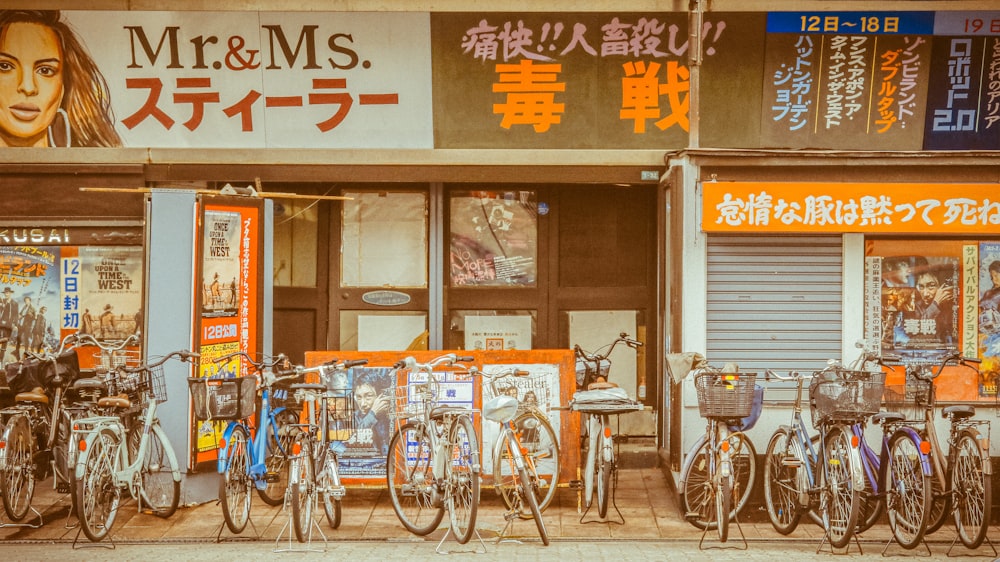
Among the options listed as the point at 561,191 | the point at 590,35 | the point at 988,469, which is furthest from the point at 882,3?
the point at 988,469

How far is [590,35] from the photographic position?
1105cm

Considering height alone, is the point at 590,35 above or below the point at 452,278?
above

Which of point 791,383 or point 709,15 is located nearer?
point 791,383

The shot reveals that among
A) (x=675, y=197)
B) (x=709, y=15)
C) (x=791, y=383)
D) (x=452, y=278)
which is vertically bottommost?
(x=791, y=383)

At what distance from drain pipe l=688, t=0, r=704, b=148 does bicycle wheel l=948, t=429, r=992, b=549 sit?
3.89 meters

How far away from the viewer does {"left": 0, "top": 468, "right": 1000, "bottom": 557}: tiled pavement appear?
8695mm

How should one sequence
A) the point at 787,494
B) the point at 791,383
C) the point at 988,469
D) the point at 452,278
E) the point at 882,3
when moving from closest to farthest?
1. the point at 988,469
2. the point at 787,494
3. the point at 791,383
4. the point at 882,3
5. the point at 452,278

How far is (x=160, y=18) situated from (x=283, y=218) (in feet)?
8.21

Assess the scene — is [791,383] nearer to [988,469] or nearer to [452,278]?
[988,469]

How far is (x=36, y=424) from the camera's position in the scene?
9.85 meters

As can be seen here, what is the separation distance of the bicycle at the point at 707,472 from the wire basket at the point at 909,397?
1.18 m

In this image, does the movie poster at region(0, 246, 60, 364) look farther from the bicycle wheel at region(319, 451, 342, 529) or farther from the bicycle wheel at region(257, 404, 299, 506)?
the bicycle wheel at region(319, 451, 342, 529)

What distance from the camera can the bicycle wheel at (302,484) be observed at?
8102mm

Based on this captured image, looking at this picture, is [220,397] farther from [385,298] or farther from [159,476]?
[385,298]
